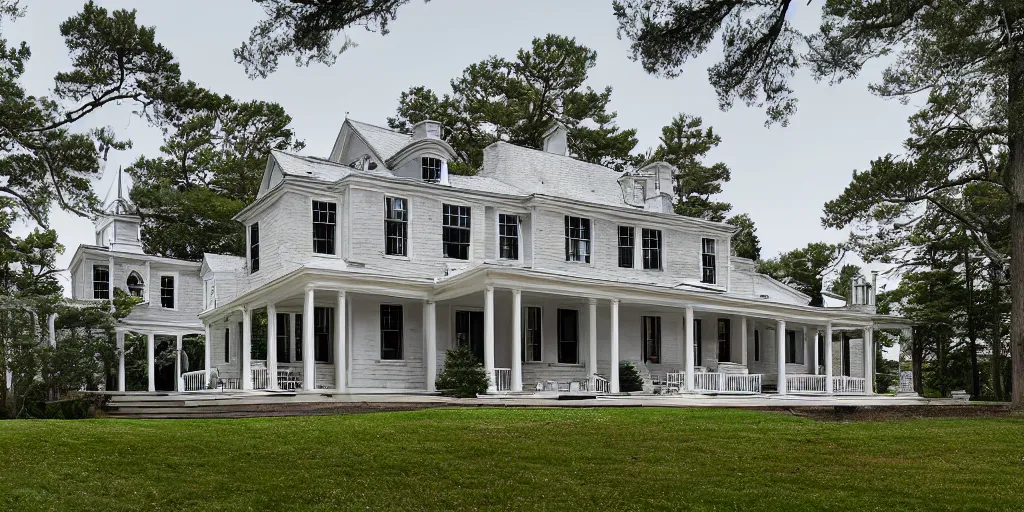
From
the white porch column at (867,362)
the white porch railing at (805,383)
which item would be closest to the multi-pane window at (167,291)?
the white porch railing at (805,383)

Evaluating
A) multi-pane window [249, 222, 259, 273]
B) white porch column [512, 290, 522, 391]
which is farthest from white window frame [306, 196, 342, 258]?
white porch column [512, 290, 522, 391]

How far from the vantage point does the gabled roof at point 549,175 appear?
102 feet

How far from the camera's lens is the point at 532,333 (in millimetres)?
28562

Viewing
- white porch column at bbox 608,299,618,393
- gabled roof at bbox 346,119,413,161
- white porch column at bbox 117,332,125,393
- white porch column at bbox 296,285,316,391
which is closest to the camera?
white porch column at bbox 296,285,316,391

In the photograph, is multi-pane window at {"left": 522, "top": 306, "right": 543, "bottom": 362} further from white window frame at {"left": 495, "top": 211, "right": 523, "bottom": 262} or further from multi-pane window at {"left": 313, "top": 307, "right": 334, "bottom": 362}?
multi-pane window at {"left": 313, "top": 307, "right": 334, "bottom": 362}

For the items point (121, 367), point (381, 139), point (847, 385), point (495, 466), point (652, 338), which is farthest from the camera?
point (847, 385)

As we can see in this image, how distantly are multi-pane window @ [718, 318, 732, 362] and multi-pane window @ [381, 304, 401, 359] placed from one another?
1234 cm

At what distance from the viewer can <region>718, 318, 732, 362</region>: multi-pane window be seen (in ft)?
109

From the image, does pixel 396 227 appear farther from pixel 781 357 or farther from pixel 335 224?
pixel 781 357

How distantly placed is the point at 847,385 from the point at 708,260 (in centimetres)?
671

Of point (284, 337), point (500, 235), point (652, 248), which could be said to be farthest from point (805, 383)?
point (284, 337)

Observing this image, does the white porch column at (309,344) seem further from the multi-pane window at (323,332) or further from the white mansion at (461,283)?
the multi-pane window at (323,332)

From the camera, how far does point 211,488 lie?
12.0 m

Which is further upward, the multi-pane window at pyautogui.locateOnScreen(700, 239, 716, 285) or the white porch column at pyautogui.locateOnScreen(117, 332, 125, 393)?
Result: the multi-pane window at pyautogui.locateOnScreen(700, 239, 716, 285)
